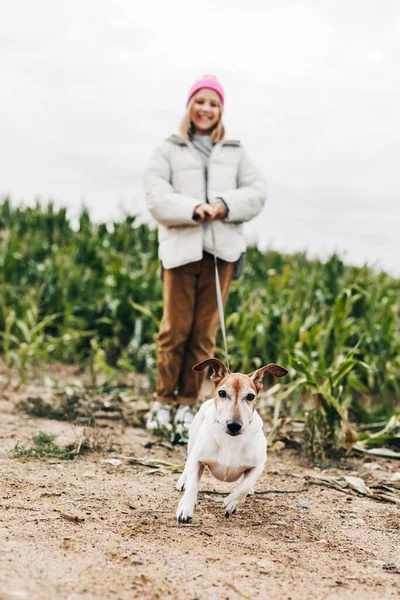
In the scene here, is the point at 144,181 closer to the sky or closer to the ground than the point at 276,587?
closer to the sky

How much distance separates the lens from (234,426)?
301 centimetres

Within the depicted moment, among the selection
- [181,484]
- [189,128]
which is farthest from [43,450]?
[189,128]

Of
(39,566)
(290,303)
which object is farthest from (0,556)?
(290,303)

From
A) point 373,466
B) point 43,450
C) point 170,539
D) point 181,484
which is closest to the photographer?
point 170,539

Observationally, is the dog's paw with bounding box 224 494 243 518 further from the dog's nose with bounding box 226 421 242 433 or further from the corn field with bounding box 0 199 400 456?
the corn field with bounding box 0 199 400 456

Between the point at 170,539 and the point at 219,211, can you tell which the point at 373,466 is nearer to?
the point at 219,211

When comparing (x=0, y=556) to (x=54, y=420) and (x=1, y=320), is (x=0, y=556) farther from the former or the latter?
(x=1, y=320)

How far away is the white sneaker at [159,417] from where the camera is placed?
5.36 meters

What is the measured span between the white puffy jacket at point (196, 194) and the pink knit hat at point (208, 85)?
0.35m

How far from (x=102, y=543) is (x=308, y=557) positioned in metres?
0.89

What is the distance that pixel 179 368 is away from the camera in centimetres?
546

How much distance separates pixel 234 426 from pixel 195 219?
2.19 metres

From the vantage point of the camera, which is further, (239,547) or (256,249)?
(256,249)

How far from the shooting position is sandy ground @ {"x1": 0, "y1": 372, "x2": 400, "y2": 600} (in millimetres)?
2457
